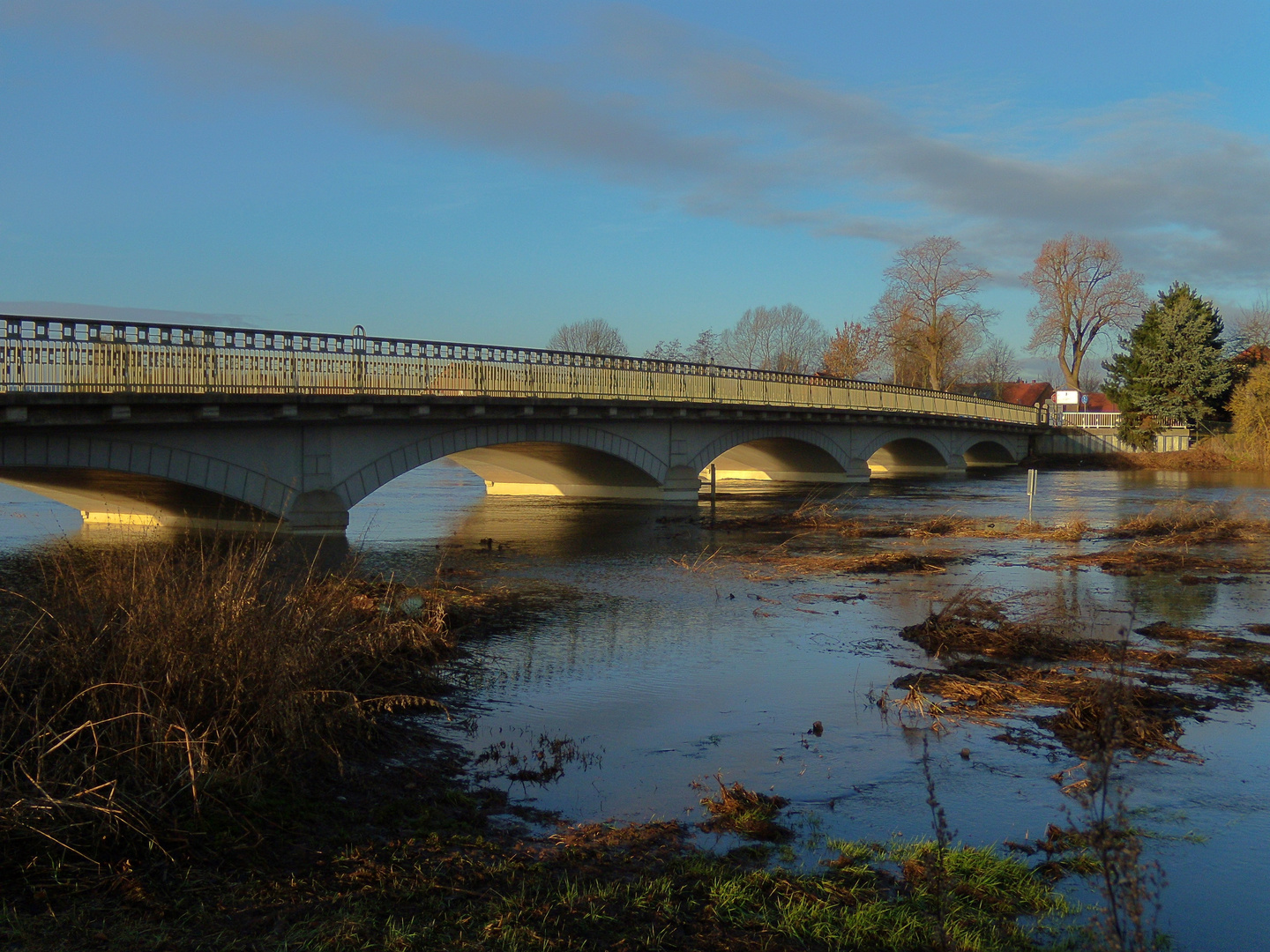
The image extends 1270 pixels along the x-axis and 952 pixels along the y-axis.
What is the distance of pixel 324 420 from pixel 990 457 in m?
57.1

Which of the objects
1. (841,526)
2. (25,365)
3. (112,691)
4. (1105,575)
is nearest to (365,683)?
(112,691)

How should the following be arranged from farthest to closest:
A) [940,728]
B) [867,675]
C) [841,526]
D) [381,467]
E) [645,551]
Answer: [841,526] → [381,467] → [645,551] → [867,675] → [940,728]

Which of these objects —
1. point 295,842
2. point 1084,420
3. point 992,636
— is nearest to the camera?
point 295,842

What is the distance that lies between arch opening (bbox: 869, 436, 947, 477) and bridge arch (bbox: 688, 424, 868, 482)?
27.9 ft

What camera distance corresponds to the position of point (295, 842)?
5520 millimetres

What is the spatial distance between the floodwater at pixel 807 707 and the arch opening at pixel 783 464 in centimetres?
2462

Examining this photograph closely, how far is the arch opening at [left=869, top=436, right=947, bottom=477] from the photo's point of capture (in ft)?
187

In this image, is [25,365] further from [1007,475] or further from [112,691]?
[1007,475]

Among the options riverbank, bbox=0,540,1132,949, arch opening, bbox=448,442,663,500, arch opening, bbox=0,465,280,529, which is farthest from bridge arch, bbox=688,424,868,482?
riverbank, bbox=0,540,1132,949

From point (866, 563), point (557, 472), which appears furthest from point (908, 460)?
point (866, 563)

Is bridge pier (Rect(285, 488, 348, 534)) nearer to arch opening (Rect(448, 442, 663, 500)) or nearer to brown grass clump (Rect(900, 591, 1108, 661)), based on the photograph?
arch opening (Rect(448, 442, 663, 500))

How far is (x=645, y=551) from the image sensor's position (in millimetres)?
20578

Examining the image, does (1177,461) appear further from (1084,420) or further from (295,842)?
(295,842)

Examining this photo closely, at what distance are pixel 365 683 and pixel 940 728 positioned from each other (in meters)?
4.20
